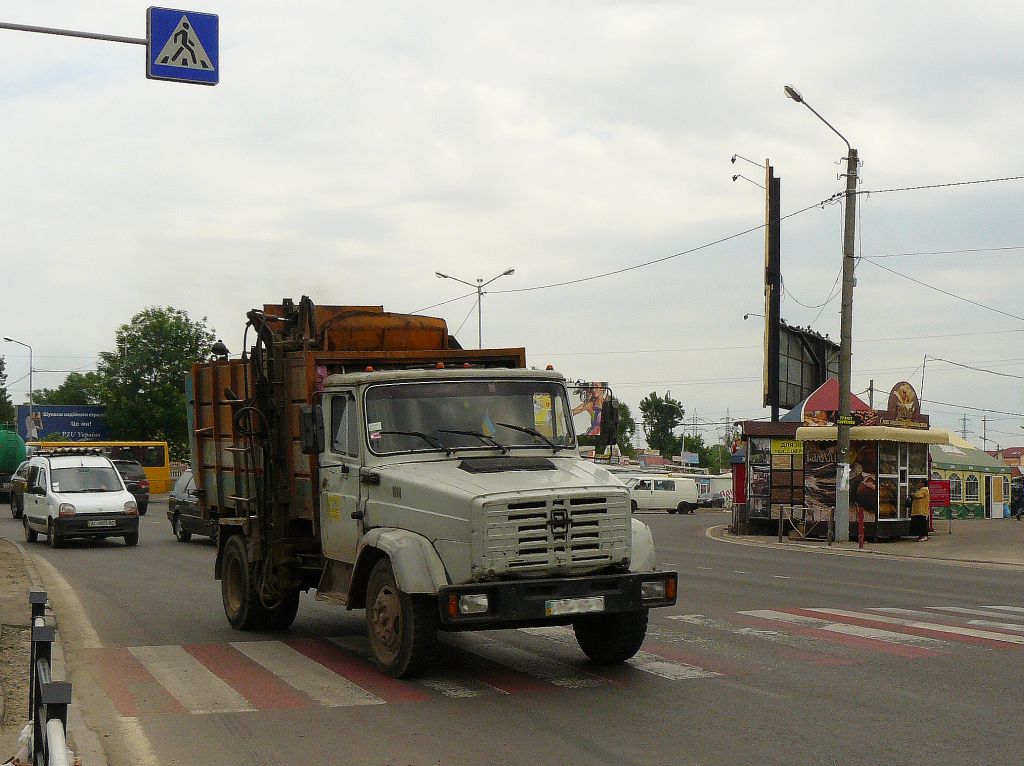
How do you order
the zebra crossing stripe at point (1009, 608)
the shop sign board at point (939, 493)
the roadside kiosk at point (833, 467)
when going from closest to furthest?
the zebra crossing stripe at point (1009, 608) < the roadside kiosk at point (833, 467) < the shop sign board at point (939, 493)

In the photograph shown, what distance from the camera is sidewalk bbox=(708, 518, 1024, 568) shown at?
85.1 ft

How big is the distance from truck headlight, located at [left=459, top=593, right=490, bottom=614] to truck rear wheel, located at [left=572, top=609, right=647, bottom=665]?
1088mm

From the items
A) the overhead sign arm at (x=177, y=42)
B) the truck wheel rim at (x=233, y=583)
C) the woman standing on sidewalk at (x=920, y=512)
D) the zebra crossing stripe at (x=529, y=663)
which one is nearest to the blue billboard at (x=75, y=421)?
the woman standing on sidewalk at (x=920, y=512)

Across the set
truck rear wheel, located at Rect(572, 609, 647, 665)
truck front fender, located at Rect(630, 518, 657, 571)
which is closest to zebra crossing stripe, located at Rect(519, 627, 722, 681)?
truck rear wheel, located at Rect(572, 609, 647, 665)

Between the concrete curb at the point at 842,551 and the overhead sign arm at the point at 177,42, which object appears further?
the concrete curb at the point at 842,551

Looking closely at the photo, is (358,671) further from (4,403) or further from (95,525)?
(4,403)

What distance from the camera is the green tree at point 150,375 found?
83188 millimetres

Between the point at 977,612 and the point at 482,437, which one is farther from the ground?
the point at 482,437

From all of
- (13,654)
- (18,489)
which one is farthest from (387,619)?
(18,489)

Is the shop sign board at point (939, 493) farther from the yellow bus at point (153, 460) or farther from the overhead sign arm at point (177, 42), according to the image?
the yellow bus at point (153, 460)

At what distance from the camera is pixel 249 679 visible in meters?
9.53

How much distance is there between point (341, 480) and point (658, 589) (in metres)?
2.90

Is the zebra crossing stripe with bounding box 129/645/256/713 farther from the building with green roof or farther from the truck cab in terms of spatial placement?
the building with green roof

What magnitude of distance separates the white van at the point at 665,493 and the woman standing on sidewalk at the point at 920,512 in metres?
32.9
